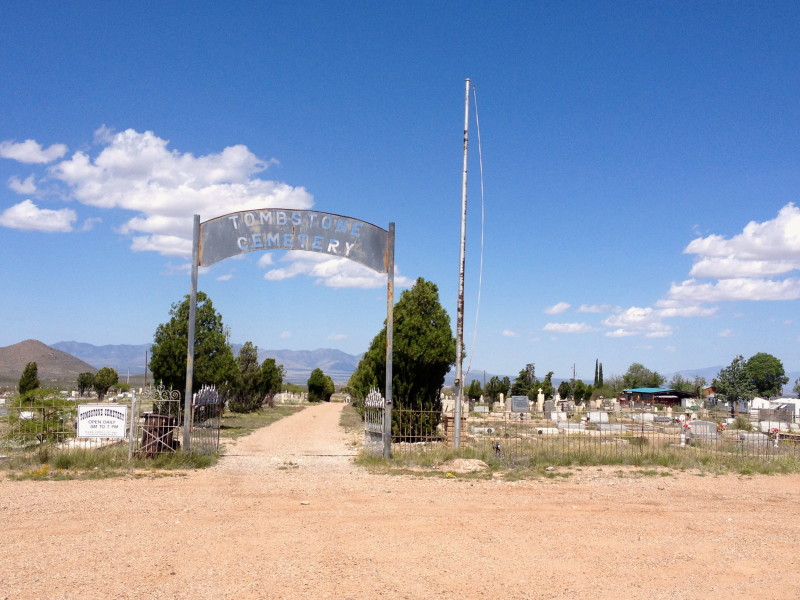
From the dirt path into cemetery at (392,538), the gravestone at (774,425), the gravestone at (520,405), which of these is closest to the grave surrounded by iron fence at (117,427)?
the dirt path into cemetery at (392,538)

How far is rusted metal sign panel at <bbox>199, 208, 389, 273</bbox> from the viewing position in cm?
1566

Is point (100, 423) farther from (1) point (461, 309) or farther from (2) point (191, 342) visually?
(1) point (461, 309)

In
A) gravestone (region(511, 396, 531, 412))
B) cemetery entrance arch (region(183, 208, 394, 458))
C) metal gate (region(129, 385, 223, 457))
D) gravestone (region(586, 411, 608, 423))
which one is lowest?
gravestone (region(586, 411, 608, 423))

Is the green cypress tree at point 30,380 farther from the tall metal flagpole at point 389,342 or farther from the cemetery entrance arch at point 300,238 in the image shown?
the tall metal flagpole at point 389,342

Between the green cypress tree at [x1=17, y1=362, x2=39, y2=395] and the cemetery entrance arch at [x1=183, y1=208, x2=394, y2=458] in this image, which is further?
the green cypress tree at [x1=17, y1=362, x2=39, y2=395]

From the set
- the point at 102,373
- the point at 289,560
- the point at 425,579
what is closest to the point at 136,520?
the point at 289,560

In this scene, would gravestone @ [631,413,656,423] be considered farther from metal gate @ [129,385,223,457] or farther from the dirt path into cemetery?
metal gate @ [129,385,223,457]

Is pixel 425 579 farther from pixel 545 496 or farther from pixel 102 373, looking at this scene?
pixel 102 373

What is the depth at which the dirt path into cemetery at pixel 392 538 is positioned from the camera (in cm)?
657

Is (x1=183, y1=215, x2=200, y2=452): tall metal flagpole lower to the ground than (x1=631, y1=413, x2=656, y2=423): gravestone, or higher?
higher

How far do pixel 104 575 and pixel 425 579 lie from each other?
3087mm

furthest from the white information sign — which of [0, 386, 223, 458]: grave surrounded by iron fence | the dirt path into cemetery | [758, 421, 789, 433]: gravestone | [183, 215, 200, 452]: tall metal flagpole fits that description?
[758, 421, 789, 433]: gravestone

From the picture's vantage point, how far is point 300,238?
15992 millimetres

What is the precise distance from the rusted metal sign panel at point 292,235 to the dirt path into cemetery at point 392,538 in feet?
16.8
